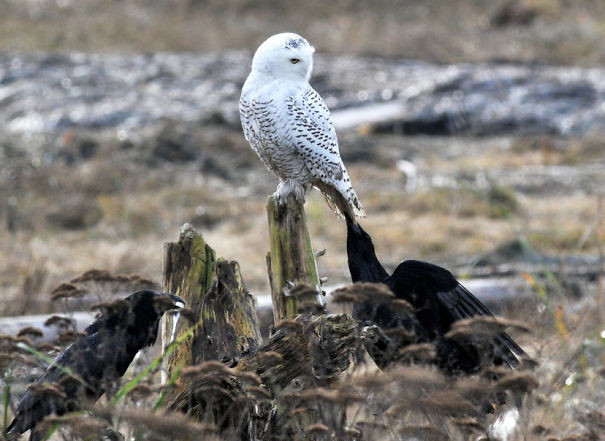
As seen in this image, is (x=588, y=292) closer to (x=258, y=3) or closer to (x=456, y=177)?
(x=456, y=177)

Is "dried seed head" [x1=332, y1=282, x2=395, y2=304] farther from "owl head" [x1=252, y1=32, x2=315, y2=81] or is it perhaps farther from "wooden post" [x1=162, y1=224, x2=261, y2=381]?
"owl head" [x1=252, y1=32, x2=315, y2=81]

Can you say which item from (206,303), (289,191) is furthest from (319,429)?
(289,191)

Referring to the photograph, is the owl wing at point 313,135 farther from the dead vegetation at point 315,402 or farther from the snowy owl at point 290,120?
the dead vegetation at point 315,402

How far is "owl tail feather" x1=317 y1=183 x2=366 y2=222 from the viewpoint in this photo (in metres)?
5.27

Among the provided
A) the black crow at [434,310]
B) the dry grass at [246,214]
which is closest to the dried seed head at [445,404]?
the black crow at [434,310]

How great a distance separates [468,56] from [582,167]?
6.50 meters

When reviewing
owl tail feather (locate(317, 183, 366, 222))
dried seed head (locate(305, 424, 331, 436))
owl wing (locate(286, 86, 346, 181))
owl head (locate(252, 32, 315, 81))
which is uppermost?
owl head (locate(252, 32, 315, 81))

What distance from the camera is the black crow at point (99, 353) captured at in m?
3.90

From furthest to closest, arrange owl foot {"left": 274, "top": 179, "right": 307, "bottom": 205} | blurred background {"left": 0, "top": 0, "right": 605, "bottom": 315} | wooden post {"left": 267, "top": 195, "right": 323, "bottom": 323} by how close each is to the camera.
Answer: blurred background {"left": 0, "top": 0, "right": 605, "bottom": 315}
owl foot {"left": 274, "top": 179, "right": 307, "bottom": 205}
wooden post {"left": 267, "top": 195, "right": 323, "bottom": 323}

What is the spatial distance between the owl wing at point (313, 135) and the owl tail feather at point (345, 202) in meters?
0.10

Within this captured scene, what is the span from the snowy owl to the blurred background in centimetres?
227

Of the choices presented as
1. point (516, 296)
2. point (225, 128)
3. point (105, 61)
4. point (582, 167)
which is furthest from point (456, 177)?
point (105, 61)

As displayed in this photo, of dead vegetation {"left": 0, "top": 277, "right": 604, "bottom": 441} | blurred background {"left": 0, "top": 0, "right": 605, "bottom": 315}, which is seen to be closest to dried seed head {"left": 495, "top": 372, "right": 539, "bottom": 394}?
dead vegetation {"left": 0, "top": 277, "right": 604, "bottom": 441}

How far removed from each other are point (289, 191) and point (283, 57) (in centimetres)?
64
